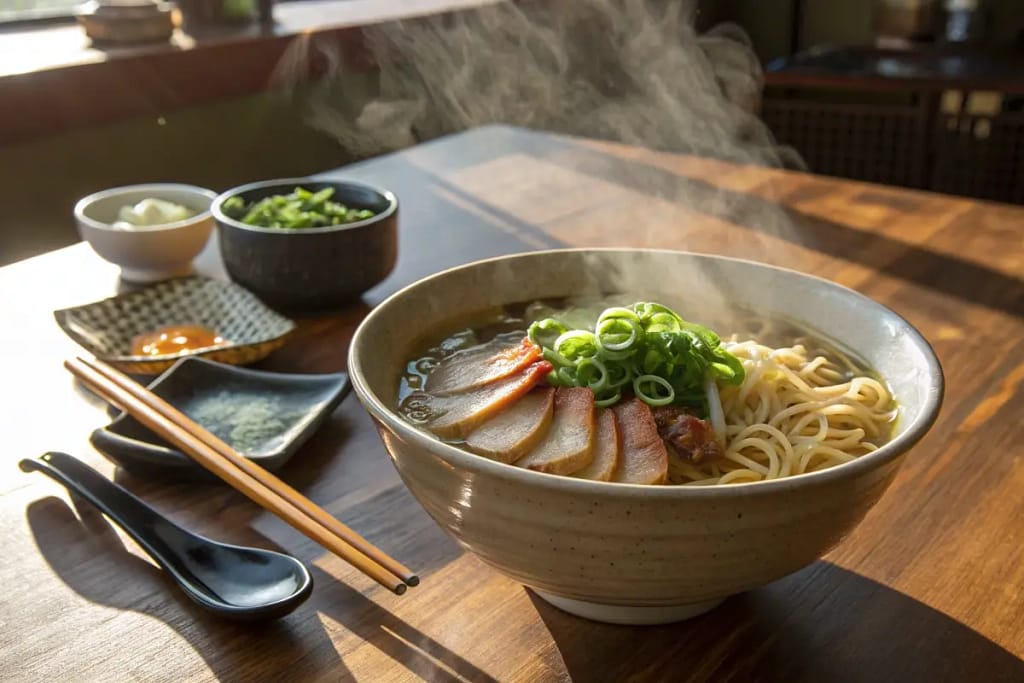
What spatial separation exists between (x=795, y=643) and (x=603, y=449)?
246 mm

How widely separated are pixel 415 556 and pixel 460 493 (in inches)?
10.0

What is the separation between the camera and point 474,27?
12.9ft

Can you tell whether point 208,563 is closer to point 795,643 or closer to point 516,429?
point 516,429

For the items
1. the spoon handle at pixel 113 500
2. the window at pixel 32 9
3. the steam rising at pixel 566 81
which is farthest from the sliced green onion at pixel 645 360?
the window at pixel 32 9

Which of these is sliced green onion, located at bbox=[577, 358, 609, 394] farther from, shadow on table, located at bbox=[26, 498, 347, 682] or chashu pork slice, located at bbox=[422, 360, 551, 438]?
shadow on table, located at bbox=[26, 498, 347, 682]

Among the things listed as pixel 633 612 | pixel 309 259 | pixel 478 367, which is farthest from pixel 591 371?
pixel 309 259

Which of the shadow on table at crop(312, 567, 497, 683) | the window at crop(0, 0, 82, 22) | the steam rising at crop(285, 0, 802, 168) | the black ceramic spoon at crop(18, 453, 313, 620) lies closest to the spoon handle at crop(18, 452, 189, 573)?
the black ceramic spoon at crop(18, 453, 313, 620)

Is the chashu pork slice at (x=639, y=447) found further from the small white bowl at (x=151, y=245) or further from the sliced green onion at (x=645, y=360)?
the small white bowl at (x=151, y=245)

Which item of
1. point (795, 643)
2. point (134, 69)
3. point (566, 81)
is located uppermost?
point (134, 69)

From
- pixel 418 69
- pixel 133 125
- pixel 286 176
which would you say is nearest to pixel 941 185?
pixel 418 69

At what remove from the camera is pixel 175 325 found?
1536mm

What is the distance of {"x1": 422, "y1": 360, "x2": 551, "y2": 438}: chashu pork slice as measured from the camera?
0.94 m

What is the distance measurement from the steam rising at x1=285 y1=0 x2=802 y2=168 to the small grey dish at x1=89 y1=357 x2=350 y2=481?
1016mm

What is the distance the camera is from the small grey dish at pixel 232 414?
1.10 metres
